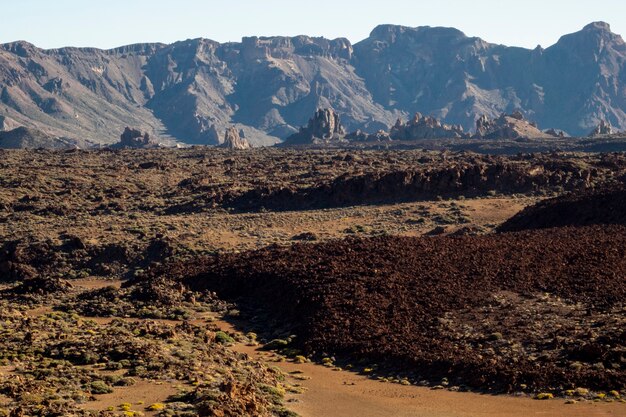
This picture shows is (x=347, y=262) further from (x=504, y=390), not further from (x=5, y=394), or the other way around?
(x=5, y=394)

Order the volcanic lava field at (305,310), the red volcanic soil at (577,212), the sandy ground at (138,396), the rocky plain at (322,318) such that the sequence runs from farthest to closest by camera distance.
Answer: the red volcanic soil at (577,212), the volcanic lava field at (305,310), the rocky plain at (322,318), the sandy ground at (138,396)

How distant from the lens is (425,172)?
83.1m

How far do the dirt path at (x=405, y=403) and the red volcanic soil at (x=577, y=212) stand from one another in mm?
27269

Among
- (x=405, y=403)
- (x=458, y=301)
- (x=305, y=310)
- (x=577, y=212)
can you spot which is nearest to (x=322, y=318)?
(x=305, y=310)

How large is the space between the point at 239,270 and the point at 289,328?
7.73m

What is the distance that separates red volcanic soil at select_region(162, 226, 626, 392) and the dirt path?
3.53 feet

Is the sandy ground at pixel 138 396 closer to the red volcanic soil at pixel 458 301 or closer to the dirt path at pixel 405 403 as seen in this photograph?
the dirt path at pixel 405 403

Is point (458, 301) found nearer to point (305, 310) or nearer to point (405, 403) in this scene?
point (305, 310)

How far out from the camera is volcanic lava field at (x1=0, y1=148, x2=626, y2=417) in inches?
1088

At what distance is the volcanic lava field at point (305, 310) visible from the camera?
90.7 ft

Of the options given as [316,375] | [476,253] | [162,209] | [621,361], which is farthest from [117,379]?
[162,209]

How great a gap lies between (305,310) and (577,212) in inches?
1003

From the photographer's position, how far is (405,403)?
1101 inches

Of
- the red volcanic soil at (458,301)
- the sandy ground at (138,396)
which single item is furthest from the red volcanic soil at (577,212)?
the sandy ground at (138,396)
